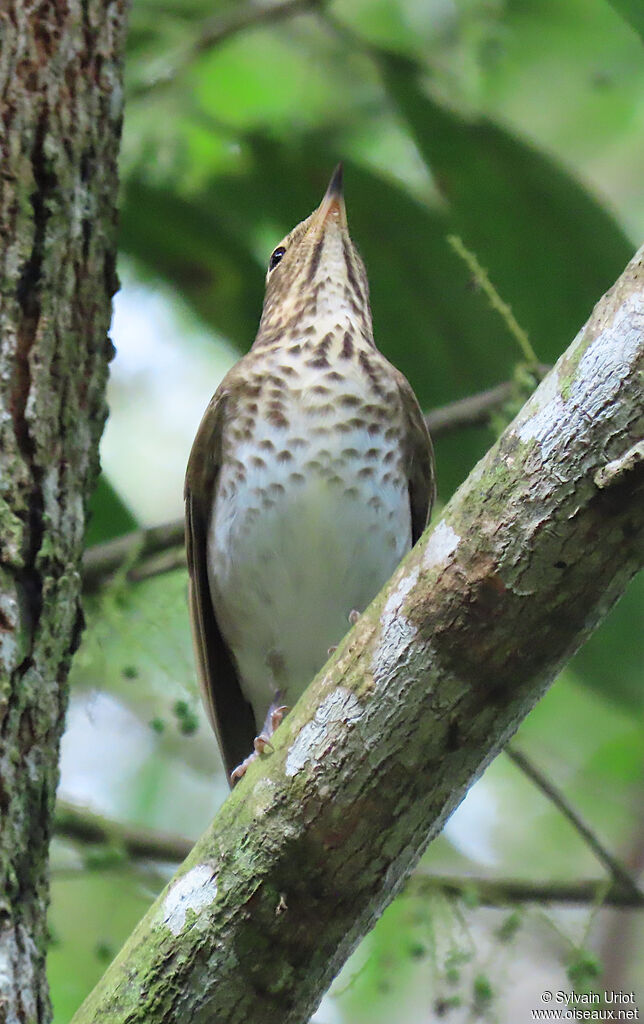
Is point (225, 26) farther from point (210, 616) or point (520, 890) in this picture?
point (520, 890)

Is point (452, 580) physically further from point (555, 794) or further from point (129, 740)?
point (129, 740)

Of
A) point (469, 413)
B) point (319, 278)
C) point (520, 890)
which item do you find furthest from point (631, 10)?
point (520, 890)

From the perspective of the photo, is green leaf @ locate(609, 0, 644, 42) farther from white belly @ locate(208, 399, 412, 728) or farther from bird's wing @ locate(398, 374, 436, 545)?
white belly @ locate(208, 399, 412, 728)

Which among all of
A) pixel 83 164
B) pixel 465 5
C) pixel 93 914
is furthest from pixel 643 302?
pixel 93 914

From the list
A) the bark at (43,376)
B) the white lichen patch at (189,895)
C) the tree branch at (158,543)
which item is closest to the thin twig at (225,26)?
the bark at (43,376)

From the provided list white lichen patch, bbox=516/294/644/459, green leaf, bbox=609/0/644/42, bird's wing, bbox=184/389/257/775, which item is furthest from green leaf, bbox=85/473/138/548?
white lichen patch, bbox=516/294/644/459

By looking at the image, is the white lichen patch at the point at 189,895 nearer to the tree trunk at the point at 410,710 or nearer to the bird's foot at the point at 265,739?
the tree trunk at the point at 410,710
